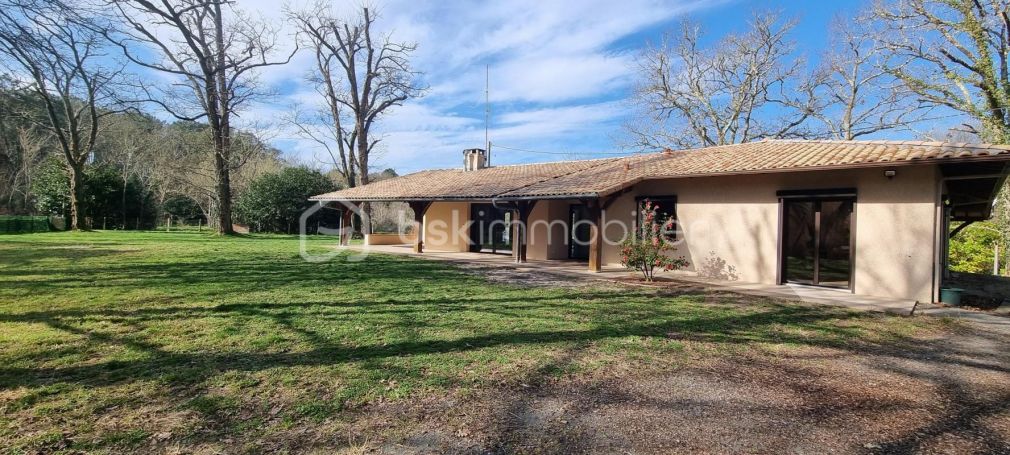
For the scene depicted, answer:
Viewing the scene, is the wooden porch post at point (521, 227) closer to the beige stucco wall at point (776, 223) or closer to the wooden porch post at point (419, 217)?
the beige stucco wall at point (776, 223)

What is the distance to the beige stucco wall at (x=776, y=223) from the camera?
833cm

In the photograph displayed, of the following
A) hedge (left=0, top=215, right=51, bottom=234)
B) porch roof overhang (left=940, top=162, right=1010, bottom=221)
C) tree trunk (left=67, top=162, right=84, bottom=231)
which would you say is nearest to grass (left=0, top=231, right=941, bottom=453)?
porch roof overhang (left=940, top=162, right=1010, bottom=221)

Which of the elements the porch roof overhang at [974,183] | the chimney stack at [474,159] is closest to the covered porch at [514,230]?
the chimney stack at [474,159]

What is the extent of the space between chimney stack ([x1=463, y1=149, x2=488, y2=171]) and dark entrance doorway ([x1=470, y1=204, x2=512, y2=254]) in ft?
13.5

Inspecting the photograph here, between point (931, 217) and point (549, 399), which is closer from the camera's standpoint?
point (549, 399)

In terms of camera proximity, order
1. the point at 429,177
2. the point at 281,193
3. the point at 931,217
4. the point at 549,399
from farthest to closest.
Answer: the point at 281,193 < the point at 429,177 < the point at 931,217 < the point at 549,399

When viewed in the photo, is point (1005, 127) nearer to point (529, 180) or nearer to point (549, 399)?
point (529, 180)

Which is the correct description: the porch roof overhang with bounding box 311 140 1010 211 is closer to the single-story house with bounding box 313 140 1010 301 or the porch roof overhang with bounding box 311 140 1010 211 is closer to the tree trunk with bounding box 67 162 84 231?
the single-story house with bounding box 313 140 1010 301

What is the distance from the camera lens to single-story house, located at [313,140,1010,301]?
27.2 ft

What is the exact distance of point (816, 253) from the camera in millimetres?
9672

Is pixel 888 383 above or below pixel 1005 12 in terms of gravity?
below

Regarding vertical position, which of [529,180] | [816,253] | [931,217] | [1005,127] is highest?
[1005,127]

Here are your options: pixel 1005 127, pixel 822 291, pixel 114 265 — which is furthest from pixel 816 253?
pixel 114 265

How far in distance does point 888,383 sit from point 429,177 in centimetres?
1880
